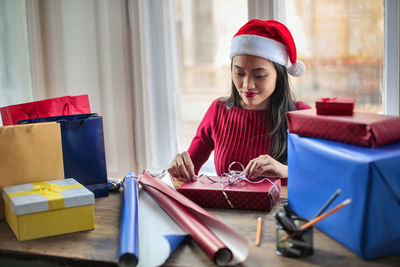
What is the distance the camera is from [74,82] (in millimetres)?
2742

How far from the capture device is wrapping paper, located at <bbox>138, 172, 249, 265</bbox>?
2.91 ft

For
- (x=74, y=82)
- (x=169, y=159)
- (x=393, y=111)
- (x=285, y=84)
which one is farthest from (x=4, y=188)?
(x=393, y=111)

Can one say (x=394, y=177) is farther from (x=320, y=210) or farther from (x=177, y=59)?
(x=177, y=59)

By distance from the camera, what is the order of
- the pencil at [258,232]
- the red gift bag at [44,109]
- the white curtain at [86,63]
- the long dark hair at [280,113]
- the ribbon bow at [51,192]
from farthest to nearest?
the white curtain at [86,63] < the long dark hair at [280,113] < the red gift bag at [44,109] < the ribbon bow at [51,192] < the pencil at [258,232]

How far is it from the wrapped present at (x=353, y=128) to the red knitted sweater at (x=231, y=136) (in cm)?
77

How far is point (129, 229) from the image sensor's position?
99 cm

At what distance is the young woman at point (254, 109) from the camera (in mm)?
1634

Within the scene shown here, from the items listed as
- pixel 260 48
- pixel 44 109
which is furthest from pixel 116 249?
pixel 260 48

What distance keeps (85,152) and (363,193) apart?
2.99 ft

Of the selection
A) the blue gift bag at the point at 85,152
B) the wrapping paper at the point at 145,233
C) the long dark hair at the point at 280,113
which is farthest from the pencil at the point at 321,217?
the long dark hair at the point at 280,113

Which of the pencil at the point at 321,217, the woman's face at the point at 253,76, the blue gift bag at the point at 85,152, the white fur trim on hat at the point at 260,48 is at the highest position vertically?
the white fur trim on hat at the point at 260,48

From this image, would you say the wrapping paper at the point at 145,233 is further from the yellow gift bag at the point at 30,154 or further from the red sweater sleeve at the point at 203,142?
the red sweater sleeve at the point at 203,142

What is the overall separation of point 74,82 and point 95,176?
5.03 ft

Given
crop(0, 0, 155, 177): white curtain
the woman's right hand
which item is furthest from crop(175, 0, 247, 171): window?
the woman's right hand
